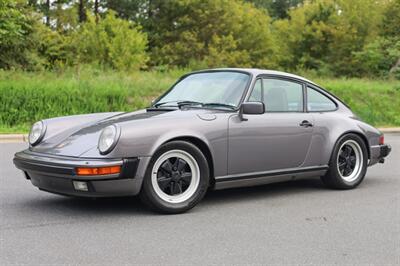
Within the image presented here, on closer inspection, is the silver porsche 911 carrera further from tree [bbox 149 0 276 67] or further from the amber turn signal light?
tree [bbox 149 0 276 67]

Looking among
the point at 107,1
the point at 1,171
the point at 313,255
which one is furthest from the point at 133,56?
the point at 313,255

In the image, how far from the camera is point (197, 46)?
41.2m

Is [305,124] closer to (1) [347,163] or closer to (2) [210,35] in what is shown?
(1) [347,163]

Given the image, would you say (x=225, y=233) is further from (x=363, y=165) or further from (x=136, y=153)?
(x=363, y=165)

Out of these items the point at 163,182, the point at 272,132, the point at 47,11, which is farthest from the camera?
the point at 47,11

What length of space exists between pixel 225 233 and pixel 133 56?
24853 millimetres

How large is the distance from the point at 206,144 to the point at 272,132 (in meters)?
0.87

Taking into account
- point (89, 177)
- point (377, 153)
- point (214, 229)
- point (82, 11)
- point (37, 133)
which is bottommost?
point (214, 229)

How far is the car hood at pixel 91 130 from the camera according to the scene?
5.34 meters

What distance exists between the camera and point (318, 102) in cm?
687

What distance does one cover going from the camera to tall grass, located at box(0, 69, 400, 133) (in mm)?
16344

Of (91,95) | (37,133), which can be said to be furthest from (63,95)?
(37,133)

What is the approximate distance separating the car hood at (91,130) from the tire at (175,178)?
1.07ft

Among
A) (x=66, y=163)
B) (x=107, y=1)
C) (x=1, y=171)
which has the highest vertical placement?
(x=107, y=1)
